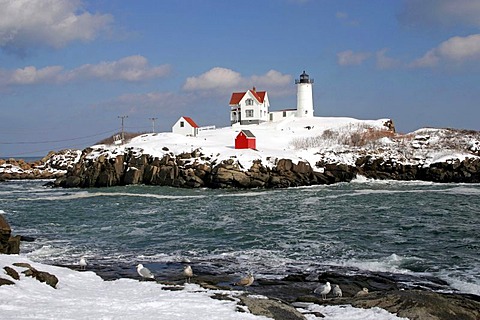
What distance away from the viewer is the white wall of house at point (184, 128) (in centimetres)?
7906

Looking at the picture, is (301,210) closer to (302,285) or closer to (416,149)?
(302,285)

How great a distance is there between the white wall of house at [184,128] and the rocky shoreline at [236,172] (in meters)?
24.0

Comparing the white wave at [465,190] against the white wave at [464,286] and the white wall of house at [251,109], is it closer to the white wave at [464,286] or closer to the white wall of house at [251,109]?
the white wave at [464,286]

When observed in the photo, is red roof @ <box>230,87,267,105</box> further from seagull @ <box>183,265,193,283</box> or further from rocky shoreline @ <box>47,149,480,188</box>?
seagull @ <box>183,265,193,283</box>

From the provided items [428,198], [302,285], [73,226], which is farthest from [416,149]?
[302,285]

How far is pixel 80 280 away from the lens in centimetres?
1206

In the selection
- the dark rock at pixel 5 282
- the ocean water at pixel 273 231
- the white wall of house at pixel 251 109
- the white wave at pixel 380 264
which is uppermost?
the white wall of house at pixel 251 109

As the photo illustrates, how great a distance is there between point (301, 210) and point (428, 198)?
1082cm

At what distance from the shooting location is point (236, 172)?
4994cm

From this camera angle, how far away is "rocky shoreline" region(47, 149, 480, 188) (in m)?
49.7

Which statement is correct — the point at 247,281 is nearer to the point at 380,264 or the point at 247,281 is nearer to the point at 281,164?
the point at 380,264

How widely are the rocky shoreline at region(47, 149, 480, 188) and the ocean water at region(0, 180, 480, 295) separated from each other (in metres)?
8.05

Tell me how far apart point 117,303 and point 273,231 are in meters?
14.6

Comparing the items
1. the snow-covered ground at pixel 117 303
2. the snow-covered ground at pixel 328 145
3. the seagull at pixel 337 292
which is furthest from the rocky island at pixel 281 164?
the snow-covered ground at pixel 117 303
